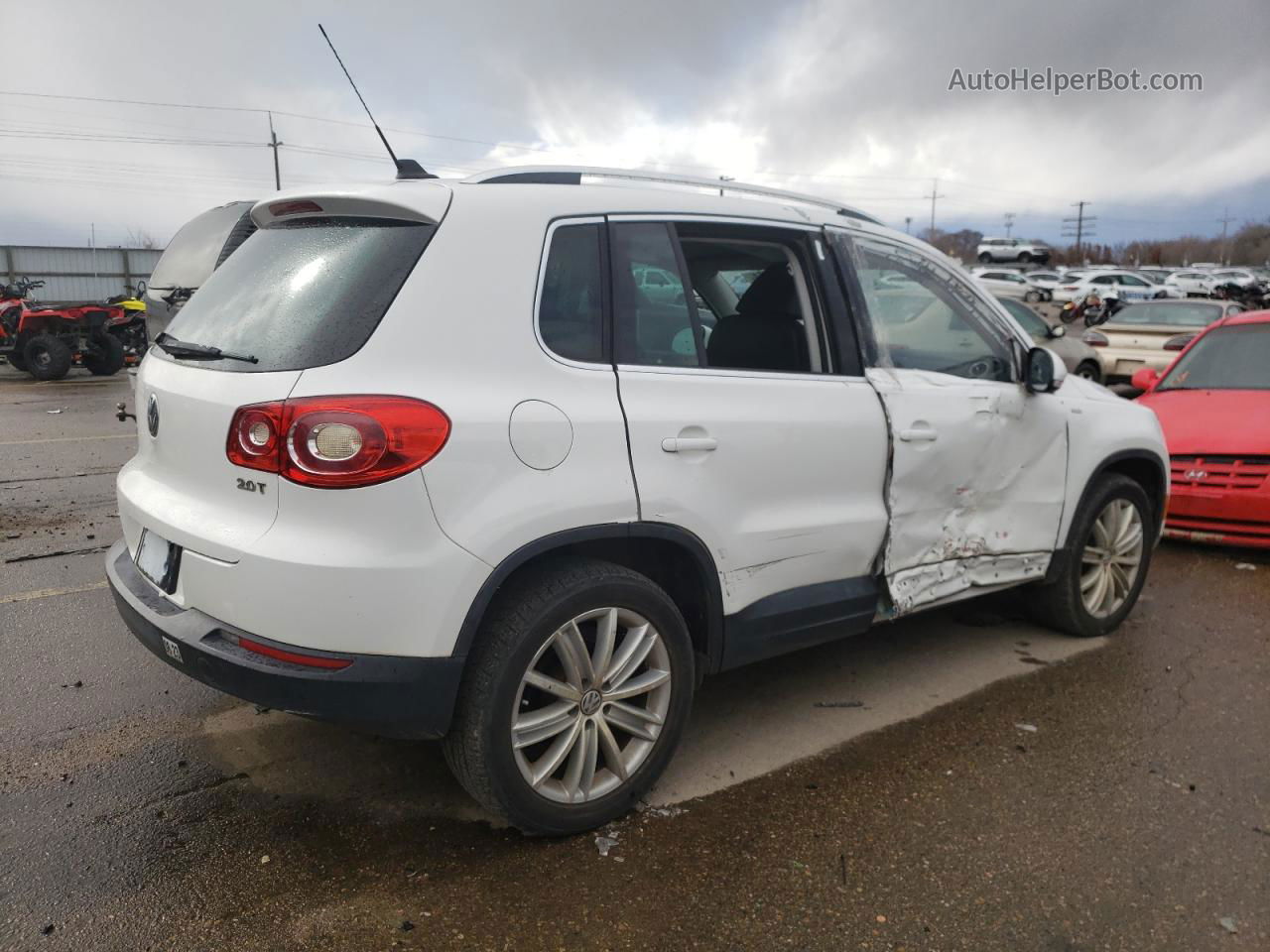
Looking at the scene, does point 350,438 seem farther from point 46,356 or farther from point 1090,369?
point 46,356

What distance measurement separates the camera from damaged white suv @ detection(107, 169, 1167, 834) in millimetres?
2436

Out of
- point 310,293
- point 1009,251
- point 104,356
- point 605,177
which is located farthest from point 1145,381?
point 1009,251

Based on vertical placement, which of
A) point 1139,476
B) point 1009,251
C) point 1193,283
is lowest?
point 1139,476

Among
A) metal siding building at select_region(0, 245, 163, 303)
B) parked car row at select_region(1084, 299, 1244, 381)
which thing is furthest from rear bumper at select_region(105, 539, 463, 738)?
metal siding building at select_region(0, 245, 163, 303)

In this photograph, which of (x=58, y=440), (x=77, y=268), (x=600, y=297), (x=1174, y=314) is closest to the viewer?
(x=600, y=297)

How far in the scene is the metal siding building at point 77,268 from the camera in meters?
28.4

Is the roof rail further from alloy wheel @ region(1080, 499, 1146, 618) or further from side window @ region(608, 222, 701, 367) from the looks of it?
alloy wheel @ region(1080, 499, 1146, 618)

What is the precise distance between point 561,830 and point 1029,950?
1.29 meters

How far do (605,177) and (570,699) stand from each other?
1674 millimetres

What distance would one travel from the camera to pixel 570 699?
2.77 m

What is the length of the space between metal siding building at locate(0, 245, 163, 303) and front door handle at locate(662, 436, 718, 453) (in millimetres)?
29642

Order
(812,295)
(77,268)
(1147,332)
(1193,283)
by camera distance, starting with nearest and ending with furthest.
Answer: (812,295), (1147,332), (77,268), (1193,283)

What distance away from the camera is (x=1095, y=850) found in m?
2.87

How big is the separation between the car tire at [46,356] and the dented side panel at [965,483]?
14830mm
